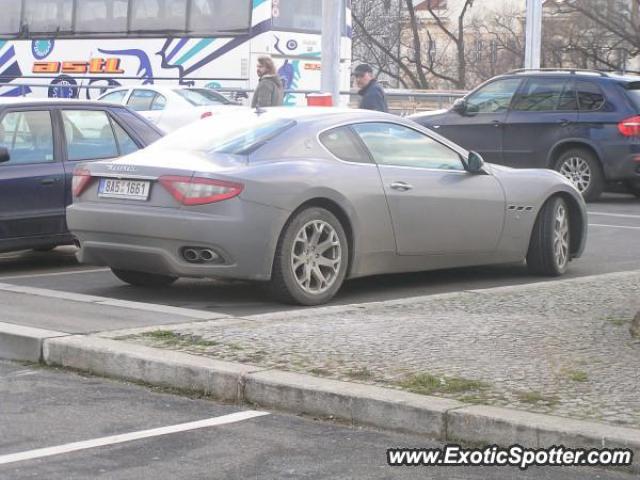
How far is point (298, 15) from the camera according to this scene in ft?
101

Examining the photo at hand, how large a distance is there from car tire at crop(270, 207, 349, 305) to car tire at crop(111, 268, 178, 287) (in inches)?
49.2

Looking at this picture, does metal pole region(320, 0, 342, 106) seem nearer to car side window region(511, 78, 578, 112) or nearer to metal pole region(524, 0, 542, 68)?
car side window region(511, 78, 578, 112)

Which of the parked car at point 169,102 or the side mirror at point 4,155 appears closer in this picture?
the side mirror at point 4,155

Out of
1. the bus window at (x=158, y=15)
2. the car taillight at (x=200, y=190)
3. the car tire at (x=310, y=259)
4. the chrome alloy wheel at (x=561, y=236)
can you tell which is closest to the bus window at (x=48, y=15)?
the bus window at (x=158, y=15)

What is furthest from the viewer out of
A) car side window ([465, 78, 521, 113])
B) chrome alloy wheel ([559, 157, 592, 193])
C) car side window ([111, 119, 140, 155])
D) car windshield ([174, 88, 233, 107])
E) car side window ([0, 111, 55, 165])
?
car windshield ([174, 88, 233, 107])

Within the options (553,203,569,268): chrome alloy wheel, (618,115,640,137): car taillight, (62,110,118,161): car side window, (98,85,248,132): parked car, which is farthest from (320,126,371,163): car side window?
(98,85,248,132): parked car

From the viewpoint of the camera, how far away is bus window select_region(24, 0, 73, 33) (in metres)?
33.0

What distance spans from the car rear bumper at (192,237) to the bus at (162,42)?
20911 millimetres

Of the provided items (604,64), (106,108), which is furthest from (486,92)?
(604,64)

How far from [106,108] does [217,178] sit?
3213 millimetres

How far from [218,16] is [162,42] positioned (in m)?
1.67

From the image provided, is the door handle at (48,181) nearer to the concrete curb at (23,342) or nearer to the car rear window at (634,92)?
the concrete curb at (23,342)

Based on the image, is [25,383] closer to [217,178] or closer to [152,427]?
[152,427]

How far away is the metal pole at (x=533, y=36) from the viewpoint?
2756 cm
